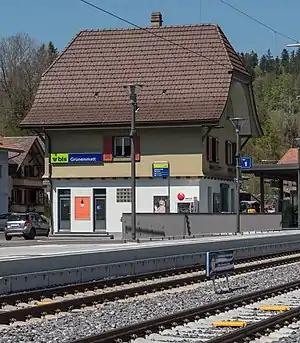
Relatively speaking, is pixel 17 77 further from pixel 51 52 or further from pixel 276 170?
pixel 276 170

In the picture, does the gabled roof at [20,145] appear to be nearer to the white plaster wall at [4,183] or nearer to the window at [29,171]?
the window at [29,171]

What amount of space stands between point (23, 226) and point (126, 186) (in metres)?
6.99

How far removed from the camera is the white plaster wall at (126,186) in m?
53.6

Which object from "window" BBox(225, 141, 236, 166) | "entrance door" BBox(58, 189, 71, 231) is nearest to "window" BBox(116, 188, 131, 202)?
"entrance door" BBox(58, 189, 71, 231)

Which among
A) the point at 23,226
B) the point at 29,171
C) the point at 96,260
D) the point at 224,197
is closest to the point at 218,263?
the point at 96,260

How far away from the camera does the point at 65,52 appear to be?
2389 inches

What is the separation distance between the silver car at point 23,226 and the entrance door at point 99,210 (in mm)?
3423

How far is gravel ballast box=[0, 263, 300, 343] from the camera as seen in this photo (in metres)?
13.1

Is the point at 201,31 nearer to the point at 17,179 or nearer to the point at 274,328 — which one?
A: the point at 17,179

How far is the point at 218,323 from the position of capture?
14234 millimetres

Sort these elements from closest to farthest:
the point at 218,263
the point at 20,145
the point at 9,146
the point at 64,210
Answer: the point at 218,263
the point at 64,210
the point at 9,146
the point at 20,145

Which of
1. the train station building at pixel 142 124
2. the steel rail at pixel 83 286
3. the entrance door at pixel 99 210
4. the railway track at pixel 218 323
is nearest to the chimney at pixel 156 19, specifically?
the train station building at pixel 142 124

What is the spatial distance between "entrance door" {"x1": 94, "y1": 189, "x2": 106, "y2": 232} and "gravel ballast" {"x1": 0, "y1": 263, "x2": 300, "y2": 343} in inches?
1216

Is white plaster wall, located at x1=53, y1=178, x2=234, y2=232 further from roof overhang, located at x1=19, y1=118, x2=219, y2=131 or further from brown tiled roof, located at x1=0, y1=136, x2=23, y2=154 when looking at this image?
brown tiled roof, located at x1=0, y1=136, x2=23, y2=154
